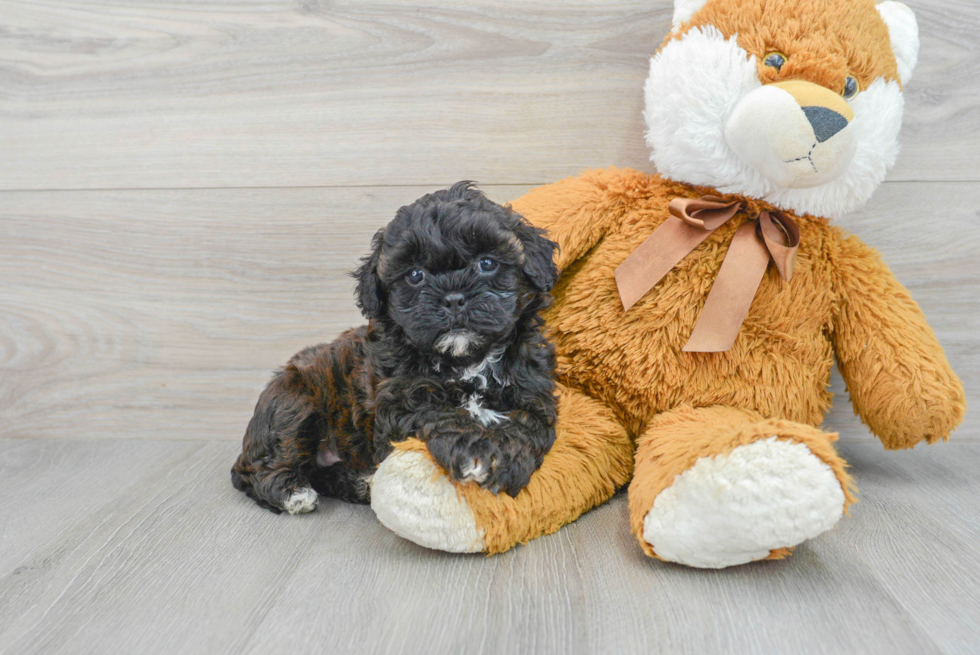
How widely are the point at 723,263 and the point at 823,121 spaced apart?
30 centimetres

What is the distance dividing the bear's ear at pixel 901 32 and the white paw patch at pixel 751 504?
83cm

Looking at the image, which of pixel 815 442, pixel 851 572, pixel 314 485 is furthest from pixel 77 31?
pixel 851 572

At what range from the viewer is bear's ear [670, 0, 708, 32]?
4.33 feet

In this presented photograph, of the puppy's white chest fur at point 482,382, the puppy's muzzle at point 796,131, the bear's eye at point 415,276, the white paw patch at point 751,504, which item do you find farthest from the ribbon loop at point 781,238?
the bear's eye at point 415,276

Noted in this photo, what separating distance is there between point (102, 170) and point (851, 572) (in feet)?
6.16

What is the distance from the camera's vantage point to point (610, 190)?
1.40 m

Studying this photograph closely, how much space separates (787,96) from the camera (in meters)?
1.16

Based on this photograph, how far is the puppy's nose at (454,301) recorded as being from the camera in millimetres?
1053

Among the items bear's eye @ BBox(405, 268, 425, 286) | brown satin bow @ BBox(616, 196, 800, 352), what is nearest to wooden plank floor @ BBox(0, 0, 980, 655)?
brown satin bow @ BBox(616, 196, 800, 352)

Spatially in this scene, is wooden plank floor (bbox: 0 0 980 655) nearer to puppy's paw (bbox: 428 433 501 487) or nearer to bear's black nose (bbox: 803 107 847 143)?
puppy's paw (bbox: 428 433 501 487)

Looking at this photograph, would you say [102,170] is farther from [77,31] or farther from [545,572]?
[545,572]

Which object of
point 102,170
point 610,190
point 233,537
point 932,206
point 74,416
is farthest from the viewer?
point 74,416

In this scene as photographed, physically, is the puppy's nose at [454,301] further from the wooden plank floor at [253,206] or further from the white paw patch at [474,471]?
the wooden plank floor at [253,206]

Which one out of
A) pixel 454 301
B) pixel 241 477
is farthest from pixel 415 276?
pixel 241 477
